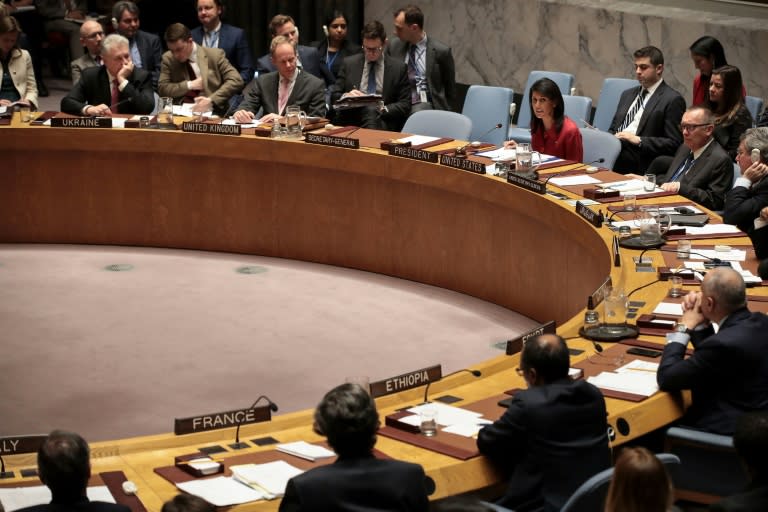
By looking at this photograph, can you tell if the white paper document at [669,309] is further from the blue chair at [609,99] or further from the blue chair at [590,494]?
the blue chair at [609,99]

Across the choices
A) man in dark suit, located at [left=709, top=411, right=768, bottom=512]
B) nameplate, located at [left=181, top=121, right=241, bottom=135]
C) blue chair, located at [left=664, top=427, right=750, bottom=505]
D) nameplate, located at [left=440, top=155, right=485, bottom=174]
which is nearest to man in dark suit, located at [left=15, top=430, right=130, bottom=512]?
man in dark suit, located at [left=709, top=411, right=768, bottom=512]

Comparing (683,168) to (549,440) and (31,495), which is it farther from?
(31,495)

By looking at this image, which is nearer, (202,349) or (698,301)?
(698,301)

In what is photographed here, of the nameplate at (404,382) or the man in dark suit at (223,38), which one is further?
the man in dark suit at (223,38)

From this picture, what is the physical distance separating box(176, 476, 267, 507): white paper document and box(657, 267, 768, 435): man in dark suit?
5.00ft

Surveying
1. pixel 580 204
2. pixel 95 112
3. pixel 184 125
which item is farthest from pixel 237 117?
pixel 580 204

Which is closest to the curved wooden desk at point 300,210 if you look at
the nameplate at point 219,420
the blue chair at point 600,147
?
the blue chair at point 600,147

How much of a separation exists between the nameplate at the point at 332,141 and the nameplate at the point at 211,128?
527 mm

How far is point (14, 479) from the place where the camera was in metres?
3.50

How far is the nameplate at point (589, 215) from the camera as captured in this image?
19.4 ft

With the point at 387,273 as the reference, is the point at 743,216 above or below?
above

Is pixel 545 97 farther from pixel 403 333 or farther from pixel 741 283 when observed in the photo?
pixel 741 283

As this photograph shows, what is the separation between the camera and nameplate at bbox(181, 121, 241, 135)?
8.06 meters

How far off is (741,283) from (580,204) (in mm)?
2041
